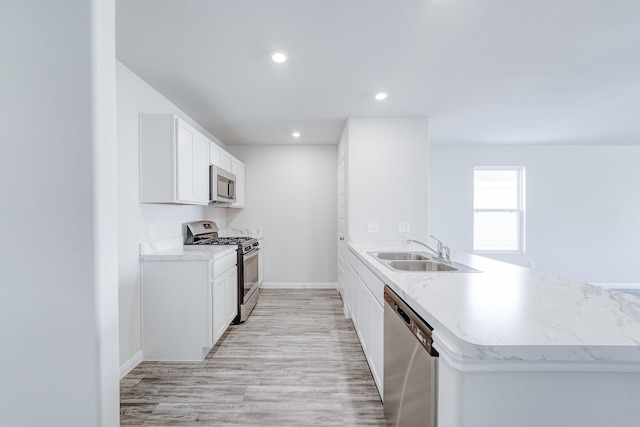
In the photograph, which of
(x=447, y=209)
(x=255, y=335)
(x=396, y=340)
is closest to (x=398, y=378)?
(x=396, y=340)

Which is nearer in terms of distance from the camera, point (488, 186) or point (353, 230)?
point (353, 230)

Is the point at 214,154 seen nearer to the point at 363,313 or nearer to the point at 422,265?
the point at 363,313

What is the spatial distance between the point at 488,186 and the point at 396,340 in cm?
470

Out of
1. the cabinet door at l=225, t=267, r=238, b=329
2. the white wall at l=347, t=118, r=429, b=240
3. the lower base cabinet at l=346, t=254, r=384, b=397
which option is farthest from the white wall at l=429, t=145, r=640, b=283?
the cabinet door at l=225, t=267, r=238, b=329

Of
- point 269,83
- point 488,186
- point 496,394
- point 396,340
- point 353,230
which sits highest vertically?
point 269,83

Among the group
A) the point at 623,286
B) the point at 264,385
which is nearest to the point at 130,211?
the point at 264,385

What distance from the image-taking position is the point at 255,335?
9.48ft

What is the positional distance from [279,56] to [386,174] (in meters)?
1.89

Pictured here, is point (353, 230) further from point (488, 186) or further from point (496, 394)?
point (488, 186)

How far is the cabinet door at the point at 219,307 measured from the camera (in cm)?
248

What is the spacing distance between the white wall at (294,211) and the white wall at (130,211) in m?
2.21

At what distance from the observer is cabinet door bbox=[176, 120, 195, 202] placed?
246cm

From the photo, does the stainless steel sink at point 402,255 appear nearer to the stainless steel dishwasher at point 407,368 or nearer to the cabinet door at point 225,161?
the stainless steel dishwasher at point 407,368

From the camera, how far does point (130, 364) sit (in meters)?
2.23
